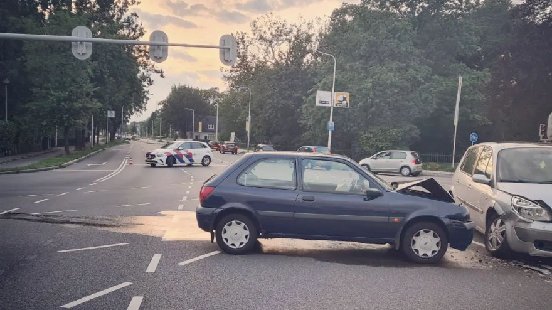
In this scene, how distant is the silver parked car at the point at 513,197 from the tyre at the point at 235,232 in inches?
150

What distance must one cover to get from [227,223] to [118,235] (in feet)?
7.82

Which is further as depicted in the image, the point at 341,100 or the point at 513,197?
the point at 341,100

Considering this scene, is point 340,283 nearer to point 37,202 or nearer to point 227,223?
point 227,223

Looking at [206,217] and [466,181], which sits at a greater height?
[466,181]

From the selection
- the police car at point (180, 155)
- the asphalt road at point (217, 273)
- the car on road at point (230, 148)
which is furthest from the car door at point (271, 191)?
the car on road at point (230, 148)

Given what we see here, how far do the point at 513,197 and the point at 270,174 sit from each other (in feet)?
12.1

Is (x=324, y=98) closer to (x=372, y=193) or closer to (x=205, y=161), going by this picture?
(x=205, y=161)

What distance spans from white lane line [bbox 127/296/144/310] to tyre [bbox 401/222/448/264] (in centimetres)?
391

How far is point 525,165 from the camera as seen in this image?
26.0 feet

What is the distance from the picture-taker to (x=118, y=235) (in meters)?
8.54

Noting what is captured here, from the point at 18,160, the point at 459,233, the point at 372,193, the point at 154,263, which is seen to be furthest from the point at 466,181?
the point at 18,160

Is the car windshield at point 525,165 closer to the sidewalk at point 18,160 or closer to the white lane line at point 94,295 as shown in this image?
the white lane line at point 94,295

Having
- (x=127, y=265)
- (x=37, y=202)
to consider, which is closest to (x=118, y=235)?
(x=127, y=265)

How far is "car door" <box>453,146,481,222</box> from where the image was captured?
8.99 meters
